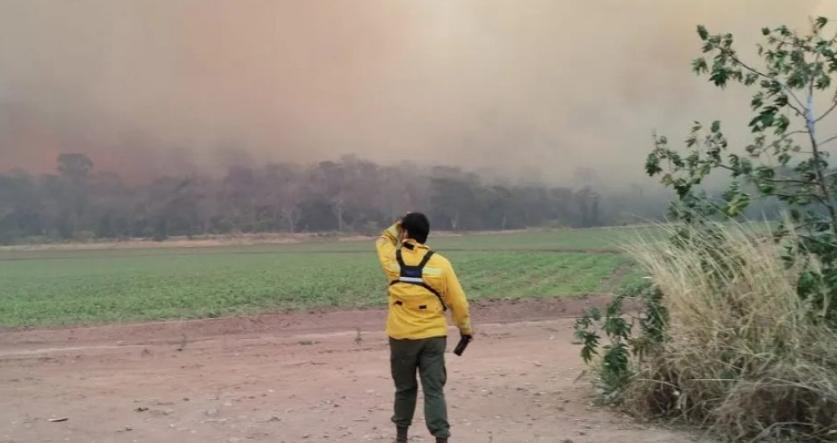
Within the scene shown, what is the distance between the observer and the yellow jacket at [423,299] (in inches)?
213

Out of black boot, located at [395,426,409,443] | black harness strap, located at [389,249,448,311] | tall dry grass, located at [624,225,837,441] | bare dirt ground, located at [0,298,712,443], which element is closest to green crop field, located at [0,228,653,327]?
bare dirt ground, located at [0,298,712,443]

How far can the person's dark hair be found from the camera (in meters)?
5.48

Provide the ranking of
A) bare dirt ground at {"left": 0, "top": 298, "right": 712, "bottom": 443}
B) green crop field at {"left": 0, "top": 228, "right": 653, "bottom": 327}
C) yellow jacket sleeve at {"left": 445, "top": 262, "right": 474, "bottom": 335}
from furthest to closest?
green crop field at {"left": 0, "top": 228, "right": 653, "bottom": 327}
bare dirt ground at {"left": 0, "top": 298, "right": 712, "bottom": 443}
yellow jacket sleeve at {"left": 445, "top": 262, "right": 474, "bottom": 335}

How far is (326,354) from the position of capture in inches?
452

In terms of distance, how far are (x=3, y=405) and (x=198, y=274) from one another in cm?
2652

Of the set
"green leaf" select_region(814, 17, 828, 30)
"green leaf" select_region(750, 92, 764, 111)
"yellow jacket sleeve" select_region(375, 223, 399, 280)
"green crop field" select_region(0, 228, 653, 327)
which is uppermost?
"green leaf" select_region(814, 17, 828, 30)

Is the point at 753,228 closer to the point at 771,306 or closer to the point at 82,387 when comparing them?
the point at 771,306

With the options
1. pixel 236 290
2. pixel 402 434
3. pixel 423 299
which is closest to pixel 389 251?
pixel 423 299

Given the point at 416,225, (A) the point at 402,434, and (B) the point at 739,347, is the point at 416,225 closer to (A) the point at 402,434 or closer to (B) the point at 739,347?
(A) the point at 402,434

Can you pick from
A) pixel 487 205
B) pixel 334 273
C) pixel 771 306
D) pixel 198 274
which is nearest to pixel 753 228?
pixel 771 306

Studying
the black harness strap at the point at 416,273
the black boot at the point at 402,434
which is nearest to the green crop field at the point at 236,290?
the black boot at the point at 402,434

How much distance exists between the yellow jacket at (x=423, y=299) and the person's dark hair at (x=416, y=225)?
54 millimetres

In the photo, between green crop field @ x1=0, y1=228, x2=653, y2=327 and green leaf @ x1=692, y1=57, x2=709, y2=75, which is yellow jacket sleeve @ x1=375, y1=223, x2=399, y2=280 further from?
green crop field @ x1=0, y1=228, x2=653, y2=327

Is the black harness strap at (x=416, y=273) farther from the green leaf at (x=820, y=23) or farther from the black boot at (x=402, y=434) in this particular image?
the green leaf at (x=820, y=23)
